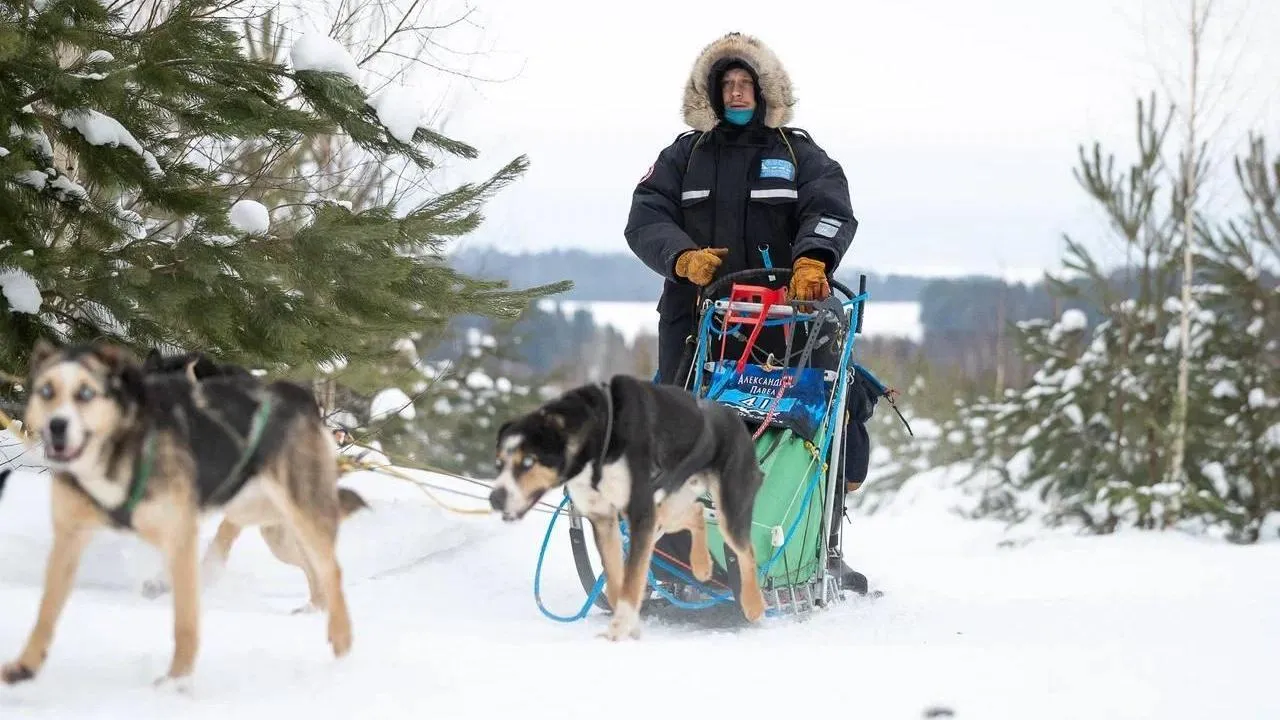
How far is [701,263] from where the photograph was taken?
4.74m

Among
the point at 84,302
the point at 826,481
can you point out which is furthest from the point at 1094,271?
the point at 84,302

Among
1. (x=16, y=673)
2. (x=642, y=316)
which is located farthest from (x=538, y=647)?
(x=642, y=316)

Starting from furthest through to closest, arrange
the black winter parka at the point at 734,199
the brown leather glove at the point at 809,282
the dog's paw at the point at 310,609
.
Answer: the black winter parka at the point at 734,199 → the brown leather glove at the point at 809,282 → the dog's paw at the point at 310,609

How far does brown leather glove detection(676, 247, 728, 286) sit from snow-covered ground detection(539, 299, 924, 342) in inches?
483

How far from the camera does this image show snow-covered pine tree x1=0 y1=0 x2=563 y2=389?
14.1ft

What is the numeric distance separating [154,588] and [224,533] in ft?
1.12

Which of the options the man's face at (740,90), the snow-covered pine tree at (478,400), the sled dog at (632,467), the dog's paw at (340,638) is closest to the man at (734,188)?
the man's face at (740,90)

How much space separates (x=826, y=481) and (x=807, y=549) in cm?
29

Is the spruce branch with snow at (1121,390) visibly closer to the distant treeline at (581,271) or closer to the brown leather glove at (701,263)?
the distant treeline at (581,271)

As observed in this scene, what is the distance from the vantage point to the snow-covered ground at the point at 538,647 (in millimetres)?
2762

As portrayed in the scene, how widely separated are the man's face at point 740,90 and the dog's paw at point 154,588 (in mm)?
3021

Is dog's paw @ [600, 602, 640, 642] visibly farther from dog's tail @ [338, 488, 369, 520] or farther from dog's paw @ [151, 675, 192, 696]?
dog's paw @ [151, 675, 192, 696]

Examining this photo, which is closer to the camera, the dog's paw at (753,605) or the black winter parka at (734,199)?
the dog's paw at (753,605)

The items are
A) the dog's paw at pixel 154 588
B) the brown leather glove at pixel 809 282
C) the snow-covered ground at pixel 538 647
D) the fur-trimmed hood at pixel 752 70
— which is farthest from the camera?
the fur-trimmed hood at pixel 752 70
